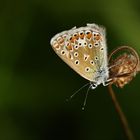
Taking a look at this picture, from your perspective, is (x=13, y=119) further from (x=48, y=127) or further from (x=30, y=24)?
(x=30, y=24)

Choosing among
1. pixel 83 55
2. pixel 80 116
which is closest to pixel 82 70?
pixel 83 55

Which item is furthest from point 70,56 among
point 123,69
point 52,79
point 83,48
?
point 52,79

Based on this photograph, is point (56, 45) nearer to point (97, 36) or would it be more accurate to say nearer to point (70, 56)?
point (70, 56)

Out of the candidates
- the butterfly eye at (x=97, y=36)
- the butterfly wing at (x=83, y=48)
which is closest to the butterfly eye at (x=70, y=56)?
the butterfly wing at (x=83, y=48)

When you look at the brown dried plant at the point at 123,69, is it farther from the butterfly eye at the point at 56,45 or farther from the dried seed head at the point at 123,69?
the butterfly eye at the point at 56,45

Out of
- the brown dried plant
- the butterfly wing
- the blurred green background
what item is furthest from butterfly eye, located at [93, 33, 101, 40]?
the blurred green background

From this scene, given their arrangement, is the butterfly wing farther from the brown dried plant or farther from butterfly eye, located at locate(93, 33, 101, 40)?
the brown dried plant
